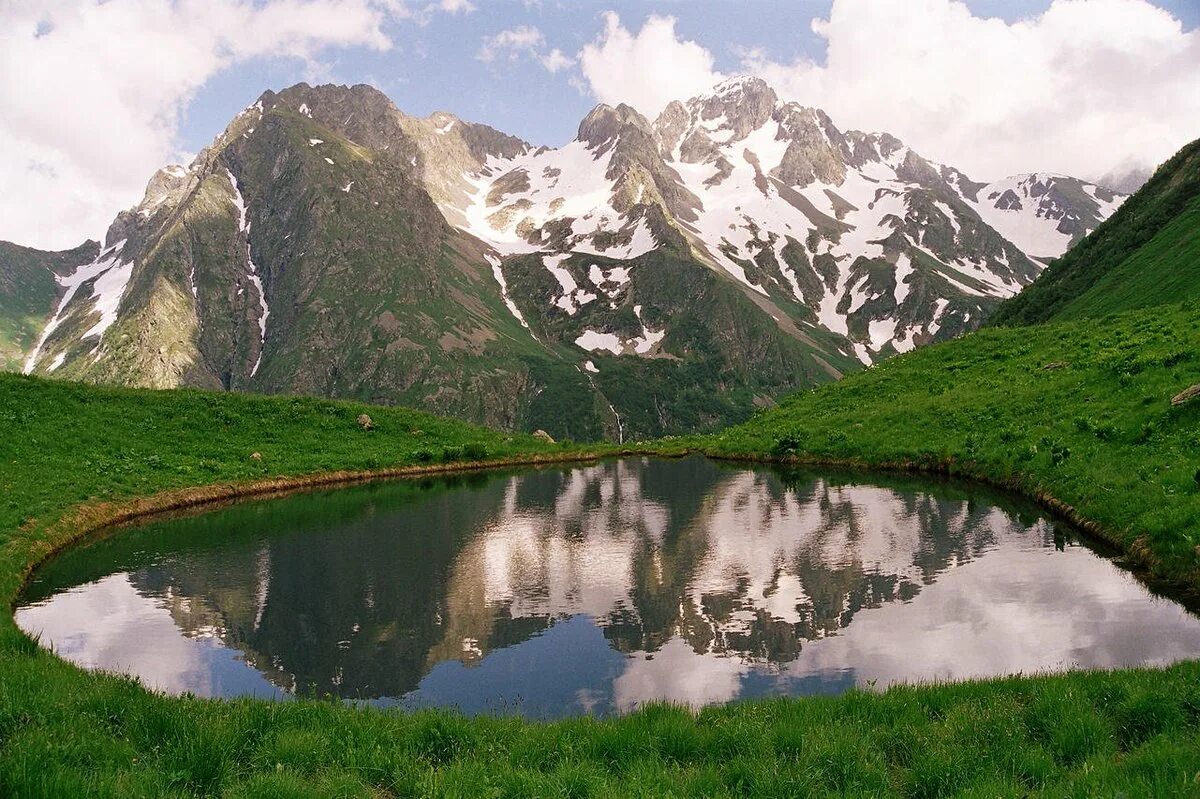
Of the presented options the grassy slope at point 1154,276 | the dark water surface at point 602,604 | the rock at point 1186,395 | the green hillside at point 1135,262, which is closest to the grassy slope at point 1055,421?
the rock at point 1186,395

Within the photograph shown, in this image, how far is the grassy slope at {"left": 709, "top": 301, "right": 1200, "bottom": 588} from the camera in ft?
83.1

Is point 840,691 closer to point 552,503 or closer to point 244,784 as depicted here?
point 244,784

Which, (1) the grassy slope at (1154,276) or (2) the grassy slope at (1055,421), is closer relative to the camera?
(2) the grassy slope at (1055,421)

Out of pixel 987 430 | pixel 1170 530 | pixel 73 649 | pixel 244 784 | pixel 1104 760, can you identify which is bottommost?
Answer: pixel 73 649

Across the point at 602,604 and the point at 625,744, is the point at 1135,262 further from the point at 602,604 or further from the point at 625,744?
the point at 625,744

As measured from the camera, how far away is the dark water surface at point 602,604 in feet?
56.5

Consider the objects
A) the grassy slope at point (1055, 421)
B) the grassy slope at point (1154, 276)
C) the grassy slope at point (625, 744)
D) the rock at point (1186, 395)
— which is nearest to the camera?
the grassy slope at point (625, 744)

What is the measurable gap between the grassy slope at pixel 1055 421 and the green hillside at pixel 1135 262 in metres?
11.7

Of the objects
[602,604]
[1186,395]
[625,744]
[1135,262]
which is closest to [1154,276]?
[1135,262]

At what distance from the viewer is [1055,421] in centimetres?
3753

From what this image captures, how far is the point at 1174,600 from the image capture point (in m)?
19.5

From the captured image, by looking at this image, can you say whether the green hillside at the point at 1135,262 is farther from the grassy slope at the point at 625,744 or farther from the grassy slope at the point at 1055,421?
the grassy slope at the point at 625,744

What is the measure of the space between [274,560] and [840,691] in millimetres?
22959

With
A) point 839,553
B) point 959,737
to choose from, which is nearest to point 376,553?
point 839,553
